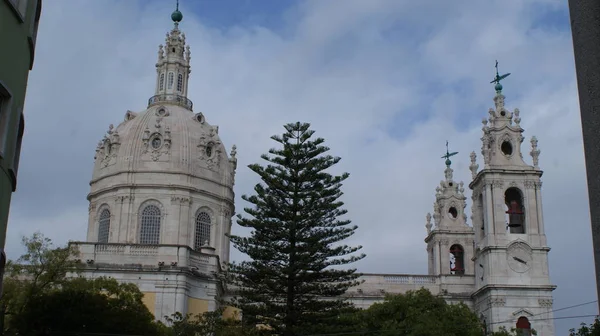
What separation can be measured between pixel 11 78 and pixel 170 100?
3422 cm

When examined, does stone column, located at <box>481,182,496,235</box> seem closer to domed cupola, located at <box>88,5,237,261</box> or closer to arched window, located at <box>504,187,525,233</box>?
arched window, located at <box>504,187,525,233</box>

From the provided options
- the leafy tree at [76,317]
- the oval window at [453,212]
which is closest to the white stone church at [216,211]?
the oval window at [453,212]

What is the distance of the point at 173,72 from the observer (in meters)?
45.2

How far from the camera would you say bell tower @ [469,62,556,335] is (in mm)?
38219

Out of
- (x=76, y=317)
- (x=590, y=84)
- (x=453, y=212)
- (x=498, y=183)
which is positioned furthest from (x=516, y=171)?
(x=590, y=84)

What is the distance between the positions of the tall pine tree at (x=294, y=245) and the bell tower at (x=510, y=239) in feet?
47.4

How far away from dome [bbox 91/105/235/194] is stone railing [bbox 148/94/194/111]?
3.32 feet

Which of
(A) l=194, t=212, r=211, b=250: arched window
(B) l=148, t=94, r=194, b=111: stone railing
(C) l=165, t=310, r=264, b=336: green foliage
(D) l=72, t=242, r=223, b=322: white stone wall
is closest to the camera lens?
(C) l=165, t=310, r=264, b=336: green foliage

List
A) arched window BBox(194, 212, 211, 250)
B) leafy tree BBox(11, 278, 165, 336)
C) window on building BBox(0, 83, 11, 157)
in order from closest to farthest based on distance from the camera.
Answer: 1. window on building BBox(0, 83, 11, 157)
2. leafy tree BBox(11, 278, 165, 336)
3. arched window BBox(194, 212, 211, 250)

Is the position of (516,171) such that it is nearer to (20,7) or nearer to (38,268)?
(38,268)

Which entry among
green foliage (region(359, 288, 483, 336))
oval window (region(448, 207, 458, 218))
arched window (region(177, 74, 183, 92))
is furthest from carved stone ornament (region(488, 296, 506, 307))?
arched window (region(177, 74, 183, 92))

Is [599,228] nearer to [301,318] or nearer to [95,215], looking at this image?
[301,318]

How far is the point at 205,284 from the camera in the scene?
35906 millimetres

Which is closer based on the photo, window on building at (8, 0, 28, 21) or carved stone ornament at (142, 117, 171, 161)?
window on building at (8, 0, 28, 21)
